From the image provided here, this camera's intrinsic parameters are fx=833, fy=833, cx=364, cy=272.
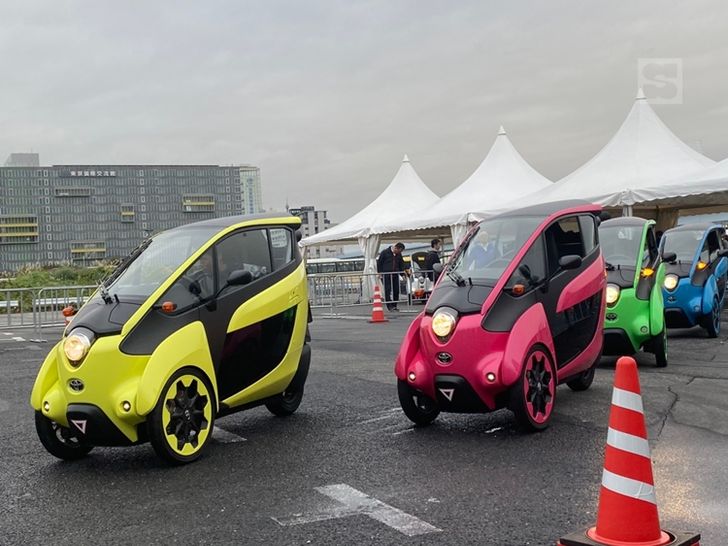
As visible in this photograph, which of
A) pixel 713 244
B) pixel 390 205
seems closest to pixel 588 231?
pixel 713 244

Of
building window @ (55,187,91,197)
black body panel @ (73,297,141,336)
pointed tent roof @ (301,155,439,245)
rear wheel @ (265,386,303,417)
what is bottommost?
rear wheel @ (265,386,303,417)

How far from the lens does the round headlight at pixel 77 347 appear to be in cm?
595

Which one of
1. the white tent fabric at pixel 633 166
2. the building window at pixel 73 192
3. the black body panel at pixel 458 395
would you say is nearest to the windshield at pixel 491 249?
the black body panel at pixel 458 395

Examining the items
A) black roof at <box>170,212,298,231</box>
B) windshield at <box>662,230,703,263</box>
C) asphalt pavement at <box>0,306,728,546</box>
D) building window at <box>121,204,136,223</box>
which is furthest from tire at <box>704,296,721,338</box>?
building window at <box>121,204,136,223</box>

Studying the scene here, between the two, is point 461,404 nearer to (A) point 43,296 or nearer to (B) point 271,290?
(B) point 271,290

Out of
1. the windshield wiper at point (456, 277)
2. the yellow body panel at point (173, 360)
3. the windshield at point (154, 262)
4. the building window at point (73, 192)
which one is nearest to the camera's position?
the yellow body panel at point (173, 360)

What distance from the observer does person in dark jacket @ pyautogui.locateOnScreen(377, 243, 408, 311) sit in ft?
79.1

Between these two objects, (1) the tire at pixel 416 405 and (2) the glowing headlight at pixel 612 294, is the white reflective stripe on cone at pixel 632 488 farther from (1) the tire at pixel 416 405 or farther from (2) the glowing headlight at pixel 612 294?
(2) the glowing headlight at pixel 612 294

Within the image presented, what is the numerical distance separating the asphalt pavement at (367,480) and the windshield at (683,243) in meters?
5.91

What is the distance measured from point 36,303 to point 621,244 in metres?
14.6

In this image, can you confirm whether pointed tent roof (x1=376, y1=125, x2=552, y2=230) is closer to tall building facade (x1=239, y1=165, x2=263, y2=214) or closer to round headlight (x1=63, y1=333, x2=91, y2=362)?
round headlight (x1=63, y1=333, x2=91, y2=362)

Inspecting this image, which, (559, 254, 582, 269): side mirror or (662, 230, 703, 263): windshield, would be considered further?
(662, 230, 703, 263): windshield

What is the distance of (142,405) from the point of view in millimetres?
5773

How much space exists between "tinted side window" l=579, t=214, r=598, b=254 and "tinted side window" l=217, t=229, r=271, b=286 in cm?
305
